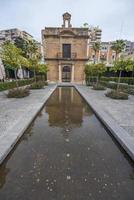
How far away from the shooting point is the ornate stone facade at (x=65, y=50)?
32.5m

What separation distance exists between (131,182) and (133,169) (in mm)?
495

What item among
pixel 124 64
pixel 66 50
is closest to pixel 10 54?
pixel 124 64

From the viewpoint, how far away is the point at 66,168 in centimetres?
340

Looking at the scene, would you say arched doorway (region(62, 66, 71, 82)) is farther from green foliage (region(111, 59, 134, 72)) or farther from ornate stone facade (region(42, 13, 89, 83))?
green foliage (region(111, 59, 134, 72))

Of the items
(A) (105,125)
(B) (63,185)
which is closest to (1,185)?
(B) (63,185)

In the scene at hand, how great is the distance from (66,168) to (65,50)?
107ft

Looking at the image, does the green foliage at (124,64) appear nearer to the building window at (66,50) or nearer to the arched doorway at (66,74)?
the arched doorway at (66,74)

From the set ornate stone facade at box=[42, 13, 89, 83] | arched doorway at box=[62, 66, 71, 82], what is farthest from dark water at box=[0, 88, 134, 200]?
arched doorway at box=[62, 66, 71, 82]

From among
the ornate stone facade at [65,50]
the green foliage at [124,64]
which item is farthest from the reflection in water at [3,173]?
the ornate stone facade at [65,50]

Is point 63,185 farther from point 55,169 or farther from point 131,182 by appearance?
point 131,182

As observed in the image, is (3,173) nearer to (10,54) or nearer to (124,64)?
(10,54)

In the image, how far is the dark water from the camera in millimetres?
2680

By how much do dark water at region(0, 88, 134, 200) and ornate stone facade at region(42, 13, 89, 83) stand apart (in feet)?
94.5

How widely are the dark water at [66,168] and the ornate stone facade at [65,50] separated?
28808 millimetres
